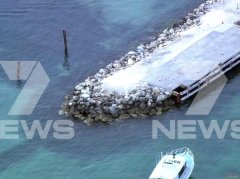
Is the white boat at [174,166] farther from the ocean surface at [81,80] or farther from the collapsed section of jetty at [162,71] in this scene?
the collapsed section of jetty at [162,71]

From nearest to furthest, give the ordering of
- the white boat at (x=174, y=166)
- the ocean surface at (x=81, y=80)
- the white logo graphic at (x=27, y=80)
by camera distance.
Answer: the white boat at (x=174, y=166) < the ocean surface at (x=81, y=80) < the white logo graphic at (x=27, y=80)

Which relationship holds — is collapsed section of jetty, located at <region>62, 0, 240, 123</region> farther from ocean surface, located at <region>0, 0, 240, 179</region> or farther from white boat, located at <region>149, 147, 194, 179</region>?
white boat, located at <region>149, 147, 194, 179</region>

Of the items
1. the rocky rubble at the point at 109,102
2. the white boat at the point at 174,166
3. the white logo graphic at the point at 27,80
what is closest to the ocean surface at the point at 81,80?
the white logo graphic at the point at 27,80

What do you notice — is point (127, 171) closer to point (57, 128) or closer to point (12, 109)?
point (57, 128)

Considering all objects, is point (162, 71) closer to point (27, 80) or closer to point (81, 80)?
point (81, 80)

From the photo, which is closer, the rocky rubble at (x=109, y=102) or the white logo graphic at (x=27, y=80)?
the rocky rubble at (x=109, y=102)

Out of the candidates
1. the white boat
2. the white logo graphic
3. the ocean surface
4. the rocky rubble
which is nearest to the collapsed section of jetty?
the rocky rubble

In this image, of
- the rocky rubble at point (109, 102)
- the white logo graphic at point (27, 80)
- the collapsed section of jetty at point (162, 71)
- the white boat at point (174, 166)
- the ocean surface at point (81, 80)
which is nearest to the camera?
the white boat at point (174, 166)
